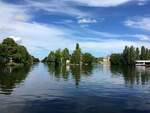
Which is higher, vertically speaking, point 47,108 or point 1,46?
point 1,46

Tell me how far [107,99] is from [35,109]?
445 inches

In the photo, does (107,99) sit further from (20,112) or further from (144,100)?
(20,112)

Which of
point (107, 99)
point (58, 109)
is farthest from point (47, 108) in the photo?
point (107, 99)

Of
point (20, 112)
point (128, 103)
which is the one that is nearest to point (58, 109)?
point (20, 112)

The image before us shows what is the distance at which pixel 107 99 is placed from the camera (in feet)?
137

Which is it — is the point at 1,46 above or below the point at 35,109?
above

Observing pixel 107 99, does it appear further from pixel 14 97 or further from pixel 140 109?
pixel 14 97

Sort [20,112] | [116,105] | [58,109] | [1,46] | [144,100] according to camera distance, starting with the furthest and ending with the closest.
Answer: [1,46] < [144,100] < [116,105] < [58,109] < [20,112]

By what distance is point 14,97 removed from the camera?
42312mm

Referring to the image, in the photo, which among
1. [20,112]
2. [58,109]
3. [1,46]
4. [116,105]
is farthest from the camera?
[1,46]

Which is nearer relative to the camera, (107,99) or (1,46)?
(107,99)

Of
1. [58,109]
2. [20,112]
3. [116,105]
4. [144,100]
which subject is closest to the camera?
[20,112]

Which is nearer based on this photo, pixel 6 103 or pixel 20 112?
pixel 20 112

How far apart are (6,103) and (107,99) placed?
12102mm
